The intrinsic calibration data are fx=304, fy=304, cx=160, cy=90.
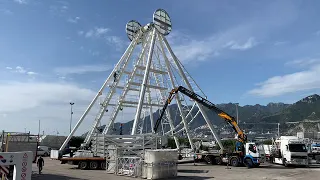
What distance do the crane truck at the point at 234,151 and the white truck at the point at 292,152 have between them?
4.07 metres

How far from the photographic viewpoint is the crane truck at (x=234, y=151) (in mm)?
34812

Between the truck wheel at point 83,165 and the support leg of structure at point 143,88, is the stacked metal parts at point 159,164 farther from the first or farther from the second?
the support leg of structure at point 143,88

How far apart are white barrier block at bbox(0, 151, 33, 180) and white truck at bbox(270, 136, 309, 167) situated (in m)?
32.4

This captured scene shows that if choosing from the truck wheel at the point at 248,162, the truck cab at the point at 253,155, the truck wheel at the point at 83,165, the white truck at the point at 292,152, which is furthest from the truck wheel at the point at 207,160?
the truck wheel at the point at 83,165

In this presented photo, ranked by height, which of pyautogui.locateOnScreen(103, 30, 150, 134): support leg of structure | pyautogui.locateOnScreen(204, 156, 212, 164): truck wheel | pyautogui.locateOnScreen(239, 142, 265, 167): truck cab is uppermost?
pyautogui.locateOnScreen(103, 30, 150, 134): support leg of structure

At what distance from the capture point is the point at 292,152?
1433 inches

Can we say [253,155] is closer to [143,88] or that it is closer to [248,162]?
[248,162]

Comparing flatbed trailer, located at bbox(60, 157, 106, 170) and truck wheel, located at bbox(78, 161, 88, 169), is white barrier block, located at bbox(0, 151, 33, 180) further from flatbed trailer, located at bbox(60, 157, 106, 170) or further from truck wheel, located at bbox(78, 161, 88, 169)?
truck wheel, located at bbox(78, 161, 88, 169)

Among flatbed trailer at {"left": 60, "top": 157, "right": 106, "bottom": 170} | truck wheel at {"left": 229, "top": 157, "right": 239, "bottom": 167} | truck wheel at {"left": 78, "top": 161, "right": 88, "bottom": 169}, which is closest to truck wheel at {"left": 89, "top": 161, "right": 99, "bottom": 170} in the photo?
flatbed trailer at {"left": 60, "top": 157, "right": 106, "bottom": 170}

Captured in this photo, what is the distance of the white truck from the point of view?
36156 mm

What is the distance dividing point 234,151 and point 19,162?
29822 mm

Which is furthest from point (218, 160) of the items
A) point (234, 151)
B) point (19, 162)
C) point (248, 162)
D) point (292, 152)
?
point (19, 162)

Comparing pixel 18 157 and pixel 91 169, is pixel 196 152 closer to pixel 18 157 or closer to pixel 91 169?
pixel 91 169

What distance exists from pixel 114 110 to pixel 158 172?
72.7 feet
